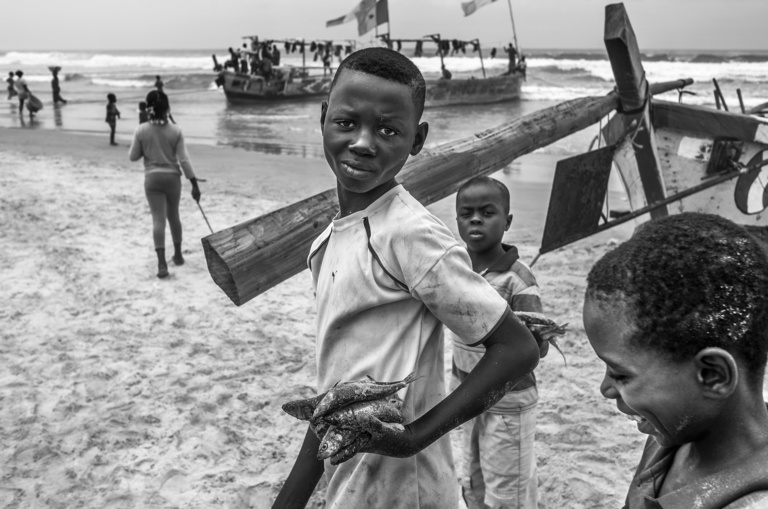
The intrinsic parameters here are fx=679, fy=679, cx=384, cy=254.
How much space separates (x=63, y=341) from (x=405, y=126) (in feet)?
13.3

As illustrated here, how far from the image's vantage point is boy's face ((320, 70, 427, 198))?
152 centimetres

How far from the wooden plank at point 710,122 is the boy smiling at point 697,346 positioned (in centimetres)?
426

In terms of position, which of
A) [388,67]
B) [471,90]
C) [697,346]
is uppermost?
[471,90]

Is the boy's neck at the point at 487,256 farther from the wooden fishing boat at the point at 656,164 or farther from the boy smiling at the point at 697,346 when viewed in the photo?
the wooden fishing boat at the point at 656,164

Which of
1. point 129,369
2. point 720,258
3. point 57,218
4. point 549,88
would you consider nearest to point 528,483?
point 720,258

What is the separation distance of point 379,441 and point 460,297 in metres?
0.34

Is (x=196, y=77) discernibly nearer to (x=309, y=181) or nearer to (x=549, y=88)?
(x=549, y=88)

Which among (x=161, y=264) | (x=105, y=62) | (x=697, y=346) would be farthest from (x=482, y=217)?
(x=105, y=62)

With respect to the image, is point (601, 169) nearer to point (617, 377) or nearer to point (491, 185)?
Answer: point (491, 185)

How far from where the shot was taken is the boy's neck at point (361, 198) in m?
1.60

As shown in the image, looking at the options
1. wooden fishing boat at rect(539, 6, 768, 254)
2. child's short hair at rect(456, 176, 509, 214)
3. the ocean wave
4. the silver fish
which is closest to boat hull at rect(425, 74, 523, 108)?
wooden fishing boat at rect(539, 6, 768, 254)

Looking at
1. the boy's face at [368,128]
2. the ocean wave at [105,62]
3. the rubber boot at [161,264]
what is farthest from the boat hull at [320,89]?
the ocean wave at [105,62]

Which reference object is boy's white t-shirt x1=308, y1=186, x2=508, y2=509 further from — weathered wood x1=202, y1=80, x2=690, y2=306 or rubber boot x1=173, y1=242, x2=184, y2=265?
rubber boot x1=173, y1=242, x2=184, y2=265

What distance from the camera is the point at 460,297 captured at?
1.42 metres
